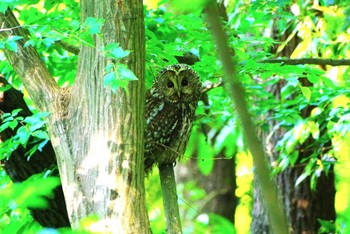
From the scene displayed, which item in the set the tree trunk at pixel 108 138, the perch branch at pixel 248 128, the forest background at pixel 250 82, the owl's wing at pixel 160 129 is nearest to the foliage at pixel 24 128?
the forest background at pixel 250 82

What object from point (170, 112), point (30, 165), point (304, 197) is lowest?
point (304, 197)

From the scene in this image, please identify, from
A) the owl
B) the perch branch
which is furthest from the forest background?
the perch branch

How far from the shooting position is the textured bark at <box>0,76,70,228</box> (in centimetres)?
486

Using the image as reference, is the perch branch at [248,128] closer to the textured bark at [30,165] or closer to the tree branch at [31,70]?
the tree branch at [31,70]

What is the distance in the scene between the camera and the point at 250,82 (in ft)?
21.7

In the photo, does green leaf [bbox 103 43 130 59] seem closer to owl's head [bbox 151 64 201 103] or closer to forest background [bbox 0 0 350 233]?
forest background [bbox 0 0 350 233]

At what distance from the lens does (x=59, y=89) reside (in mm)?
3496

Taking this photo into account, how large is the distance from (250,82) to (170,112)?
2002mm

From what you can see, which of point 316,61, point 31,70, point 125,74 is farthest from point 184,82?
point 125,74

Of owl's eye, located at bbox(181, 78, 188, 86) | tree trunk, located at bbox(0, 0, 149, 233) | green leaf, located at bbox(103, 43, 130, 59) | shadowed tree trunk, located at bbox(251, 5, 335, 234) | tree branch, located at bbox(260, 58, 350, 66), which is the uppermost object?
tree branch, located at bbox(260, 58, 350, 66)

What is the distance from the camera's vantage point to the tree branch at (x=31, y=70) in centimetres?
349

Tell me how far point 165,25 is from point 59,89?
240 cm

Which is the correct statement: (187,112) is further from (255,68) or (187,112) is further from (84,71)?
(84,71)

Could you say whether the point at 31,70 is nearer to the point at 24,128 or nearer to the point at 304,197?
the point at 24,128
